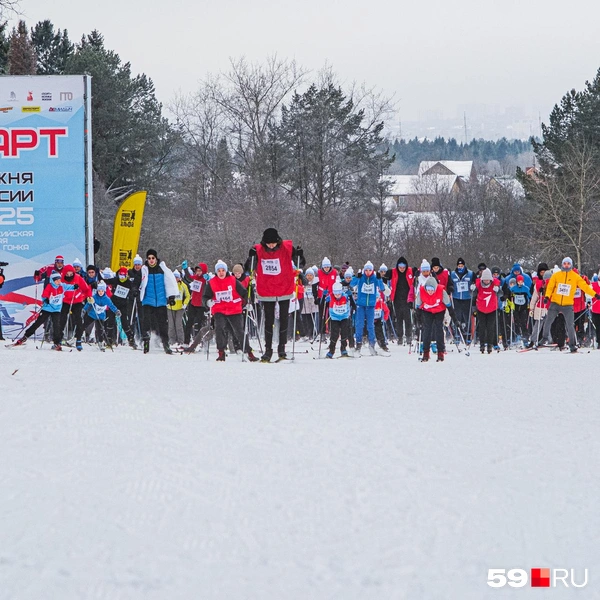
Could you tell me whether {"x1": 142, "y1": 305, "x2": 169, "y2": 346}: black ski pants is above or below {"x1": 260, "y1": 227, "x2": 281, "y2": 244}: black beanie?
below

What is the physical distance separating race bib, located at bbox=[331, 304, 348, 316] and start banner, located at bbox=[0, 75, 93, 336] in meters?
5.42

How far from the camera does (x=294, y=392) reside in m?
10.2

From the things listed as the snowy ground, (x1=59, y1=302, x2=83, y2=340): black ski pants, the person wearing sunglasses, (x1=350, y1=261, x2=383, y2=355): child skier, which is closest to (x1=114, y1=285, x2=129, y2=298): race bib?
(x1=59, y1=302, x2=83, y2=340): black ski pants

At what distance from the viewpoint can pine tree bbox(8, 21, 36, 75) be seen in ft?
178

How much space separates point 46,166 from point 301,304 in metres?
6.71

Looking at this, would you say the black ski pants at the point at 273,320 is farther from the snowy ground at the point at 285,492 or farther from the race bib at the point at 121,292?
the race bib at the point at 121,292

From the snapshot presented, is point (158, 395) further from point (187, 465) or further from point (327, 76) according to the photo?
point (327, 76)

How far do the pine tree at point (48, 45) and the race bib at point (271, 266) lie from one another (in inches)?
1781

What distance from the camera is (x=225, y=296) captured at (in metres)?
16.1

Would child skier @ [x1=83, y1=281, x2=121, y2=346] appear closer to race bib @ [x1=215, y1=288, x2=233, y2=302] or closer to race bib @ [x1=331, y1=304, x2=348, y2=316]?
race bib @ [x1=215, y1=288, x2=233, y2=302]

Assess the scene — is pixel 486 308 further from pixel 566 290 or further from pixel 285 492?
pixel 285 492

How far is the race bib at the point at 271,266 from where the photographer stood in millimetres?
15242

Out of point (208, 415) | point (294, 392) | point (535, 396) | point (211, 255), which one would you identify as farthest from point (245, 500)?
point (211, 255)

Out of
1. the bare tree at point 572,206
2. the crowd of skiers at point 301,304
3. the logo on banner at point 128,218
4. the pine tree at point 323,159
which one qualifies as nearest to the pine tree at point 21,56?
the pine tree at point 323,159
